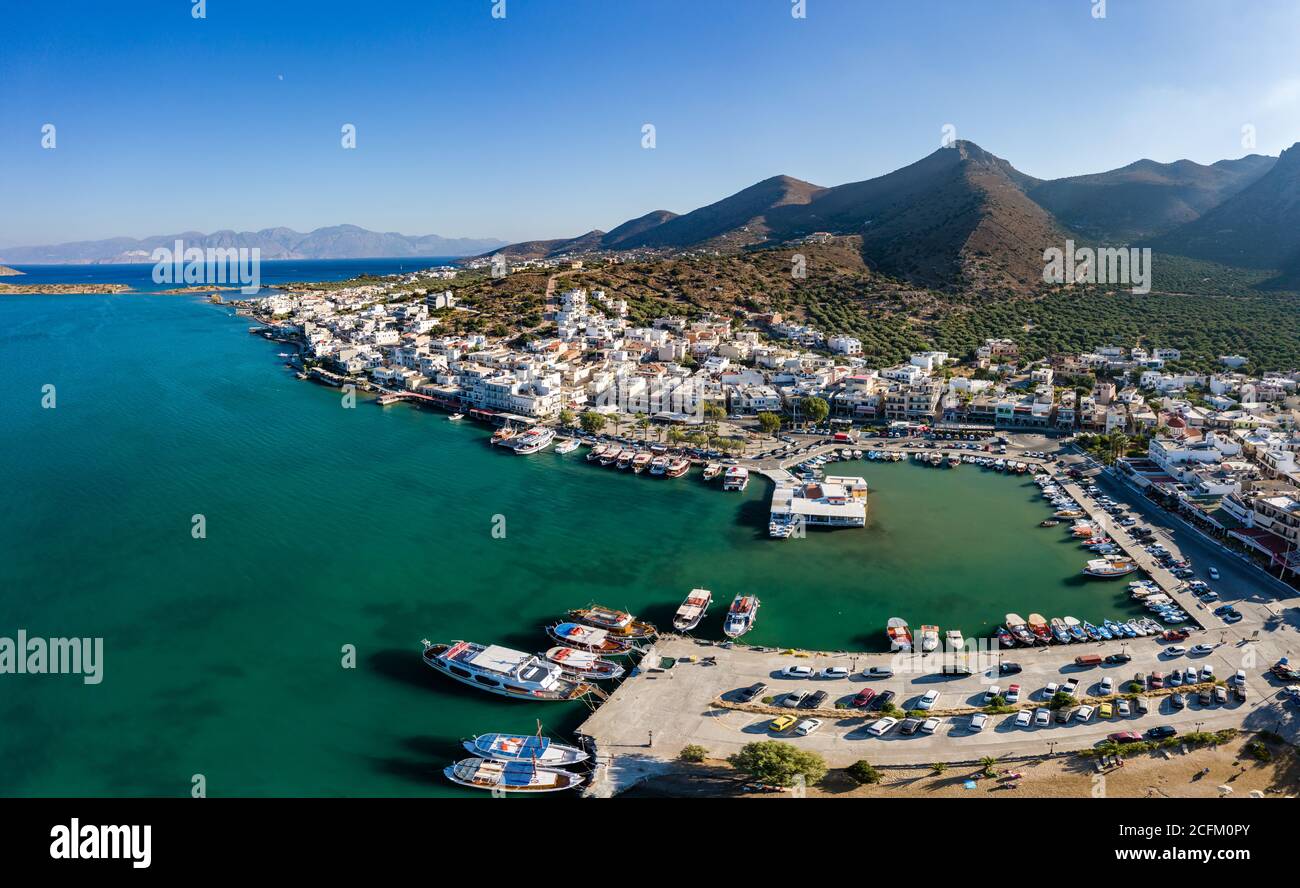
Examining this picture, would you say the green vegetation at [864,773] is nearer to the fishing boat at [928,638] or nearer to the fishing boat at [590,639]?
the fishing boat at [928,638]

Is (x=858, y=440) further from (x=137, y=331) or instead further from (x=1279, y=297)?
(x=137, y=331)

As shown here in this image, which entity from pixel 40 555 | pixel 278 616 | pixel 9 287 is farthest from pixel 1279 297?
pixel 9 287

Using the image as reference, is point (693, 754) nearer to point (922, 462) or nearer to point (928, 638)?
point (928, 638)

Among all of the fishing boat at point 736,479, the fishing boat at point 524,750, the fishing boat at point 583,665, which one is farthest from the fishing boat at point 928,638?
the fishing boat at point 736,479

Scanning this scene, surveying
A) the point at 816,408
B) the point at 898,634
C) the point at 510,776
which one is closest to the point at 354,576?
the point at 510,776

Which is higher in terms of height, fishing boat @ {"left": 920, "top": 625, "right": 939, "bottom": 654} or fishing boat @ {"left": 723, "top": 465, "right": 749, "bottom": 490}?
fishing boat @ {"left": 723, "top": 465, "right": 749, "bottom": 490}

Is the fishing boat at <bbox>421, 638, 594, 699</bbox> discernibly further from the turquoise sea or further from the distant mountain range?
the distant mountain range

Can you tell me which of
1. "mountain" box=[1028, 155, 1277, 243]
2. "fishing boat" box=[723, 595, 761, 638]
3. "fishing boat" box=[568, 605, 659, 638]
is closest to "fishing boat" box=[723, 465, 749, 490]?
"fishing boat" box=[723, 595, 761, 638]
